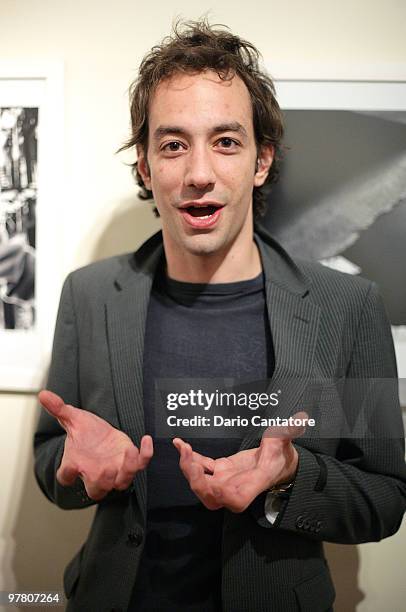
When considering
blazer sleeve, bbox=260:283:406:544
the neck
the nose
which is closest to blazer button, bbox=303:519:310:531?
blazer sleeve, bbox=260:283:406:544

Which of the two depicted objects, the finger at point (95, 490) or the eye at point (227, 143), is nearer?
the finger at point (95, 490)

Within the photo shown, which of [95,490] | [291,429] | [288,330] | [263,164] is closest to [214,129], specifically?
[263,164]

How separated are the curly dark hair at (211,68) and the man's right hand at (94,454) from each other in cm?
55

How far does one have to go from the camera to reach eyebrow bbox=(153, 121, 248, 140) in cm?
96

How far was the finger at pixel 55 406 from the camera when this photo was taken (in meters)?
0.82

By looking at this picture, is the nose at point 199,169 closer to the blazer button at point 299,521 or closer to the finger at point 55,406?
the finger at point 55,406

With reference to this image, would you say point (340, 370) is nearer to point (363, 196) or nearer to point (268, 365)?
point (268, 365)

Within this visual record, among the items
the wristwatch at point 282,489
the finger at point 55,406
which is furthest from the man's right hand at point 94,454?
the wristwatch at point 282,489

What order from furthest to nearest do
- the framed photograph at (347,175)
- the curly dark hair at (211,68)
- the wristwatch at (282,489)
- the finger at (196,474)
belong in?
the framed photograph at (347,175) → the curly dark hair at (211,68) → the wristwatch at (282,489) → the finger at (196,474)

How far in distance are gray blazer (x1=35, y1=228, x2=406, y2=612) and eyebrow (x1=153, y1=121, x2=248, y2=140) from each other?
0.24 metres

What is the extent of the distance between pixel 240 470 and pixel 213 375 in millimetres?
193

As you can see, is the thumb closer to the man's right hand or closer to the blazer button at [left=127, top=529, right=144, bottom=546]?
the man's right hand

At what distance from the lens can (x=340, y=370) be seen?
38.8 inches

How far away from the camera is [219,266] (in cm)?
105
